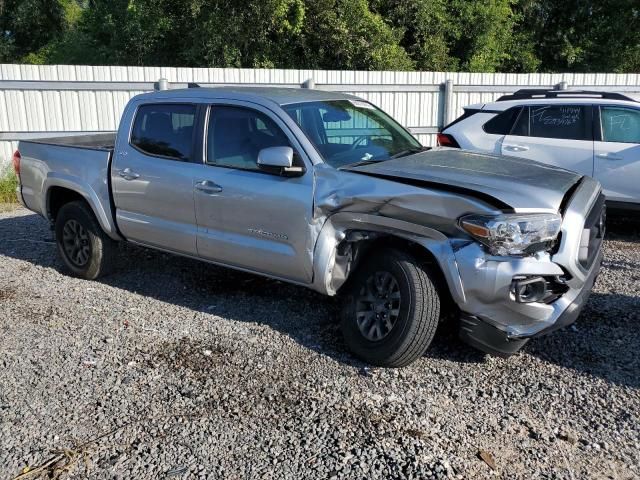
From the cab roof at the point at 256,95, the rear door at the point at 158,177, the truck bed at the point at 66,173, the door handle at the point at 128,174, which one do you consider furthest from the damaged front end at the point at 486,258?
the truck bed at the point at 66,173

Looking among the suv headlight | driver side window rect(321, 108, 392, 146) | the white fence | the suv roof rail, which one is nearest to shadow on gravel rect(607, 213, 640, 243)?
the suv roof rail

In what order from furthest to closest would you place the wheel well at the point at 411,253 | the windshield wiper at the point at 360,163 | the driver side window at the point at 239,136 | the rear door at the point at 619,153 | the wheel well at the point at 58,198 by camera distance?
the rear door at the point at 619,153
the wheel well at the point at 58,198
the driver side window at the point at 239,136
the windshield wiper at the point at 360,163
the wheel well at the point at 411,253

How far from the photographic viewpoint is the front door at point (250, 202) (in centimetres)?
447

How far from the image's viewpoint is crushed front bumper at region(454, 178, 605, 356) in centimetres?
368

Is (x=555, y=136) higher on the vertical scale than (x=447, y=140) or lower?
→ higher

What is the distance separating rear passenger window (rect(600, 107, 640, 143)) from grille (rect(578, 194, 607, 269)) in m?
3.46

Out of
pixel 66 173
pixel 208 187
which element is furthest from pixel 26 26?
pixel 208 187

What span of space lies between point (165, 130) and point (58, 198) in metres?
1.78

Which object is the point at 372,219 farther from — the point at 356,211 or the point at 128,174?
the point at 128,174

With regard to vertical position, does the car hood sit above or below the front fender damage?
above

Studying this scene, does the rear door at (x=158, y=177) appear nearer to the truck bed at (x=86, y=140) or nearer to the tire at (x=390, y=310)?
the truck bed at (x=86, y=140)

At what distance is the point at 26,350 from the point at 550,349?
385cm

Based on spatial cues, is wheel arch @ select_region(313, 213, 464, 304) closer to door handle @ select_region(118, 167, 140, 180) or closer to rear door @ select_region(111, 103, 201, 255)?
rear door @ select_region(111, 103, 201, 255)

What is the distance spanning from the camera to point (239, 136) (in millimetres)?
4969
